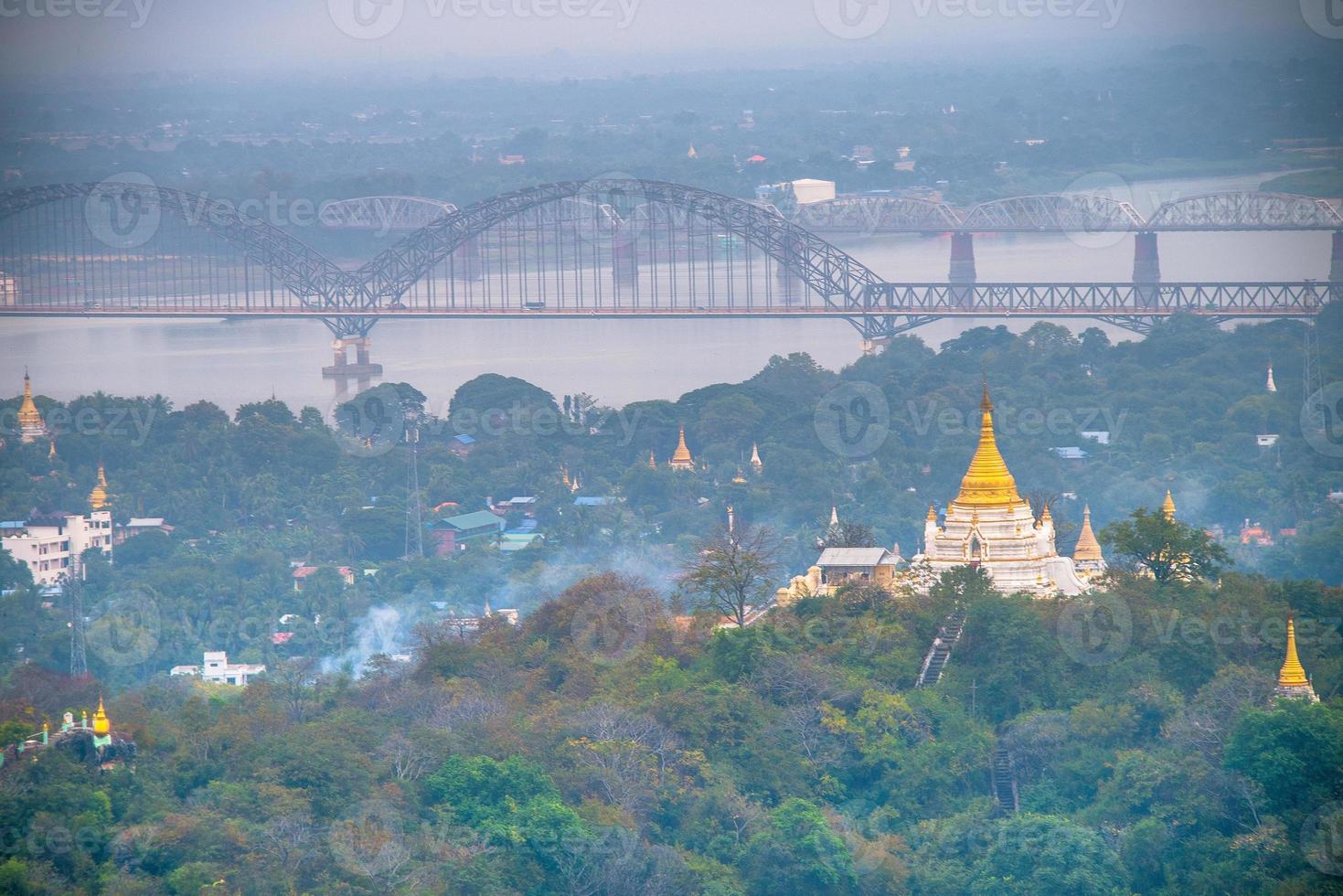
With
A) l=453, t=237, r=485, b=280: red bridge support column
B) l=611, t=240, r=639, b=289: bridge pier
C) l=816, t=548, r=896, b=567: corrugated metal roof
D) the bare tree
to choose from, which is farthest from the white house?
l=611, t=240, r=639, b=289: bridge pier

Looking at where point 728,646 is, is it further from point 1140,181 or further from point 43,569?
point 1140,181

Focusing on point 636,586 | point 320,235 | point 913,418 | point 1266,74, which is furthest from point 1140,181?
point 636,586

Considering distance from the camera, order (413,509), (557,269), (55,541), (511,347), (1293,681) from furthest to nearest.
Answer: (557,269)
(511,347)
(413,509)
(55,541)
(1293,681)

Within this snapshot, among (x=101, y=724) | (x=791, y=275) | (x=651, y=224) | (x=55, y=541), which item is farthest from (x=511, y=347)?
(x=101, y=724)

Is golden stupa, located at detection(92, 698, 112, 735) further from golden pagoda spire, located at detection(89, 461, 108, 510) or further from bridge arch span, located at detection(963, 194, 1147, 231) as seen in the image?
bridge arch span, located at detection(963, 194, 1147, 231)

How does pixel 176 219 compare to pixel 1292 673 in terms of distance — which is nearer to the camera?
pixel 1292 673

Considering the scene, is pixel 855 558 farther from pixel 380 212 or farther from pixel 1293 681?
pixel 380 212
